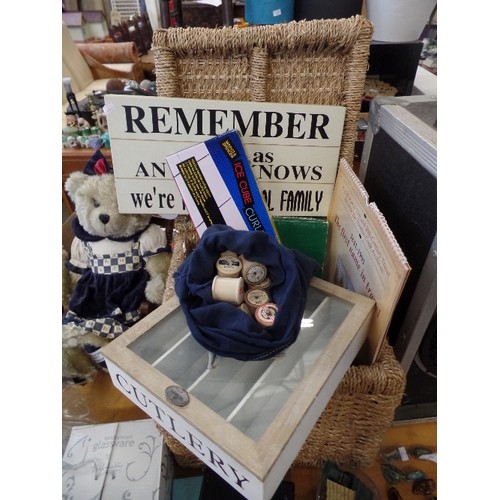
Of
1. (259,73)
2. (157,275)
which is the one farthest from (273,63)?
(157,275)

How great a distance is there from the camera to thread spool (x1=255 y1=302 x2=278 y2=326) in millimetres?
523

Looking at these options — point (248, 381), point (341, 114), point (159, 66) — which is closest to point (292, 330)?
point (248, 381)

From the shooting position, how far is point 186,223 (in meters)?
0.84

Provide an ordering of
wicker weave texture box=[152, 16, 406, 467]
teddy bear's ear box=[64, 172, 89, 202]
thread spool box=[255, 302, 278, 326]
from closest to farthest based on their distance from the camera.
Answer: thread spool box=[255, 302, 278, 326]
wicker weave texture box=[152, 16, 406, 467]
teddy bear's ear box=[64, 172, 89, 202]

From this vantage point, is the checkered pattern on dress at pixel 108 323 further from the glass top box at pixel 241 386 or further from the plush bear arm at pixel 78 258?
the glass top box at pixel 241 386

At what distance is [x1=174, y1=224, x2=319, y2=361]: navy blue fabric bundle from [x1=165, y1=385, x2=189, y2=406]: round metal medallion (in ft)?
0.22

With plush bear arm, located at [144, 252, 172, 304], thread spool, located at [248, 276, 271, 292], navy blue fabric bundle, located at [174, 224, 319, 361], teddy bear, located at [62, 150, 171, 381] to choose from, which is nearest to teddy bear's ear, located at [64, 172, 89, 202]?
teddy bear, located at [62, 150, 171, 381]

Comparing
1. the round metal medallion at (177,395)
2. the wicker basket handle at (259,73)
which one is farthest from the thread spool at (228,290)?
the wicker basket handle at (259,73)

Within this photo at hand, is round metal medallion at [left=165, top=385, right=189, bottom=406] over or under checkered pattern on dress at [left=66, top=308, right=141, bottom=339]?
over

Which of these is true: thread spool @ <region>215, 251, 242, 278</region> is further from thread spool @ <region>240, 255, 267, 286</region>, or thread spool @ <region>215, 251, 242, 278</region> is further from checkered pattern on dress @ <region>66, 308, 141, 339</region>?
checkered pattern on dress @ <region>66, 308, 141, 339</region>

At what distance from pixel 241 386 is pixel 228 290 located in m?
0.14

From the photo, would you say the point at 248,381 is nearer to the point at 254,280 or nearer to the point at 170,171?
the point at 254,280

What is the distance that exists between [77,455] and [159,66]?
2.55 feet

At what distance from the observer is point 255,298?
1.81 ft
